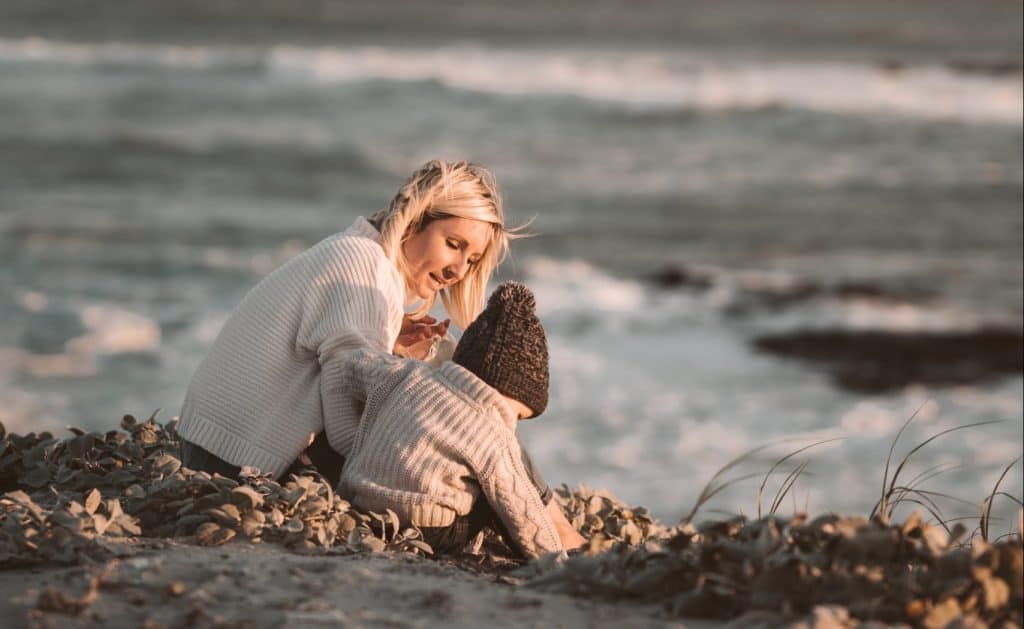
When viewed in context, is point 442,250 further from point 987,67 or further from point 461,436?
point 987,67

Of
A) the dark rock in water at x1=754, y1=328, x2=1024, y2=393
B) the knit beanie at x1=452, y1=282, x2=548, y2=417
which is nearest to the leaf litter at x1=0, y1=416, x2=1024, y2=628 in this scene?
the knit beanie at x1=452, y1=282, x2=548, y2=417

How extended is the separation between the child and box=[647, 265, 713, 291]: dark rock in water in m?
10.8

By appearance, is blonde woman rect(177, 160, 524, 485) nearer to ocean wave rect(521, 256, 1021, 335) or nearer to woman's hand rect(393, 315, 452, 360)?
woman's hand rect(393, 315, 452, 360)

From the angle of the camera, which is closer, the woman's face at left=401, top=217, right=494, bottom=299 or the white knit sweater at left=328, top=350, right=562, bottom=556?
the white knit sweater at left=328, top=350, right=562, bottom=556

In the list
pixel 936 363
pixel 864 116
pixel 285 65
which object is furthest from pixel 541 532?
pixel 285 65

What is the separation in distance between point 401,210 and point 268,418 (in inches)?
35.1

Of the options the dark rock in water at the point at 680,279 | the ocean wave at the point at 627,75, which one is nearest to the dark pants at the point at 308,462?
the dark rock in water at the point at 680,279

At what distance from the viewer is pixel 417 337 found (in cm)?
473

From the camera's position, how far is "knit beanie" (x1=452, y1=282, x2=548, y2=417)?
392cm

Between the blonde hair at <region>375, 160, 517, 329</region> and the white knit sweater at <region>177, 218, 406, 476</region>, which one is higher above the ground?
the blonde hair at <region>375, 160, 517, 329</region>

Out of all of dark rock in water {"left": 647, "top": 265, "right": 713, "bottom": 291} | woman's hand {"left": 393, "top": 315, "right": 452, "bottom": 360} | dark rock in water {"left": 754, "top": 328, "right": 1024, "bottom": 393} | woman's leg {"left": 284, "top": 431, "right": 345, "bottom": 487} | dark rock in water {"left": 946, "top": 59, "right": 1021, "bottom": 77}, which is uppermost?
dark rock in water {"left": 946, "top": 59, "right": 1021, "bottom": 77}

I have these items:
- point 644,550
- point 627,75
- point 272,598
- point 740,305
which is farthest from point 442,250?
point 627,75

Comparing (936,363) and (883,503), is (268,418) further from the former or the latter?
(936,363)

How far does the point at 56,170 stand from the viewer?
20719 millimetres
